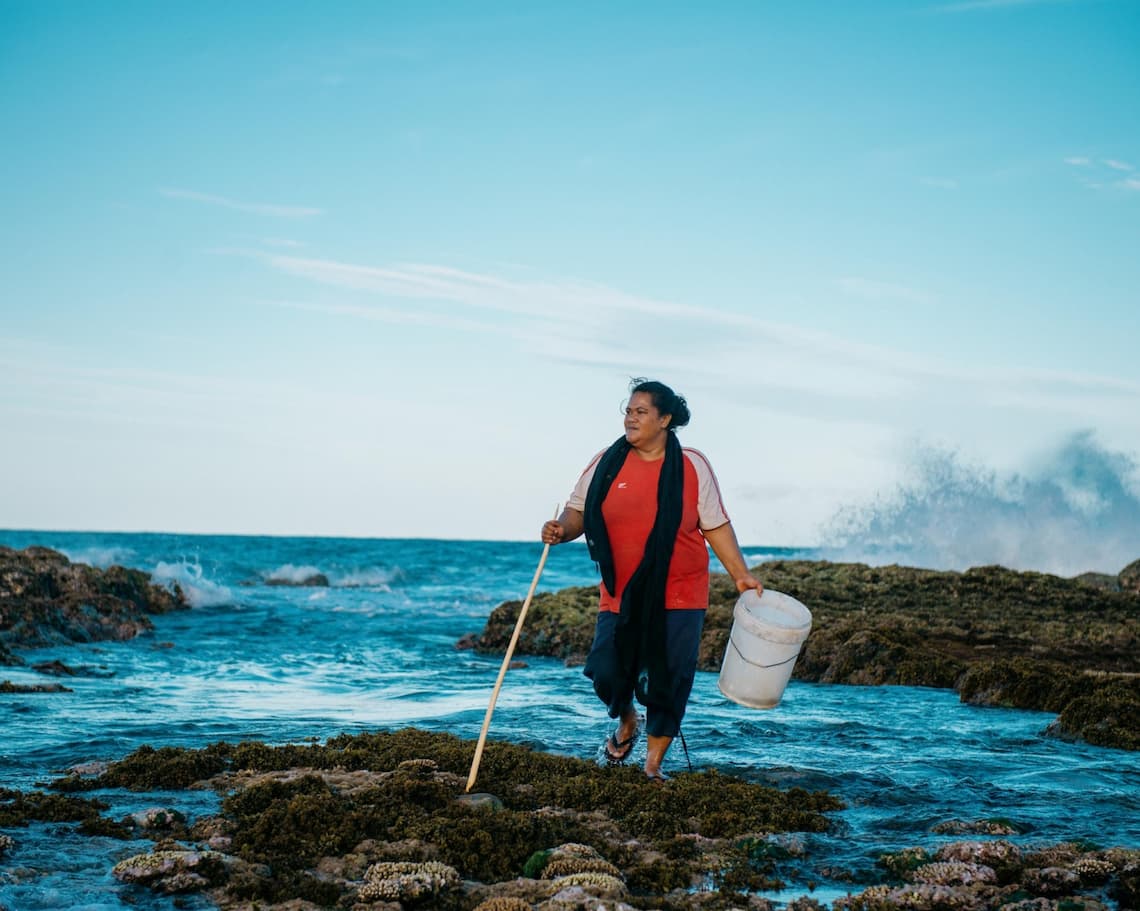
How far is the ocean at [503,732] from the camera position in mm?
6289

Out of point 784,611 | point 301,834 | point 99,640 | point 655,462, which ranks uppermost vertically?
point 655,462

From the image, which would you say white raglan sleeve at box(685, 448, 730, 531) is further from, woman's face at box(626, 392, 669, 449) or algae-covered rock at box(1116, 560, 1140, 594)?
algae-covered rock at box(1116, 560, 1140, 594)

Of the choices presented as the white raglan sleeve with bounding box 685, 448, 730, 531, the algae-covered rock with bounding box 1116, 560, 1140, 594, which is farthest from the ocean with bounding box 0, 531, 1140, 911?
the algae-covered rock with bounding box 1116, 560, 1140, 594

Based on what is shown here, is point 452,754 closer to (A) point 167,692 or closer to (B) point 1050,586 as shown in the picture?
(A) point 167,692

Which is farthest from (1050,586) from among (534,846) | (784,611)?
(534,846)

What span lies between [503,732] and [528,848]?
4.08m

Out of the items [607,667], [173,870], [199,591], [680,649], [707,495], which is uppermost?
[707,495]

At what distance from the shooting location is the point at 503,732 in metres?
9.91

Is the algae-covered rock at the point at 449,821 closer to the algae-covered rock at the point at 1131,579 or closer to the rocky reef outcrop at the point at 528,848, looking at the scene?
the rocky reef outcrop at the point at 528,848

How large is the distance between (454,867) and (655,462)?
9.82ft

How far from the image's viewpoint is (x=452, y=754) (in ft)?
25.7

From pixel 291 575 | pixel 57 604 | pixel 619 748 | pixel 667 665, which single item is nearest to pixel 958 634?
pixel 619 748

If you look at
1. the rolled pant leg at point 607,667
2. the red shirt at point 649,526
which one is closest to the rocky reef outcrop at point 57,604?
the rolled pant leg at point 607,667

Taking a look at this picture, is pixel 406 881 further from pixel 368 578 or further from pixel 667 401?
pixel 368 578
